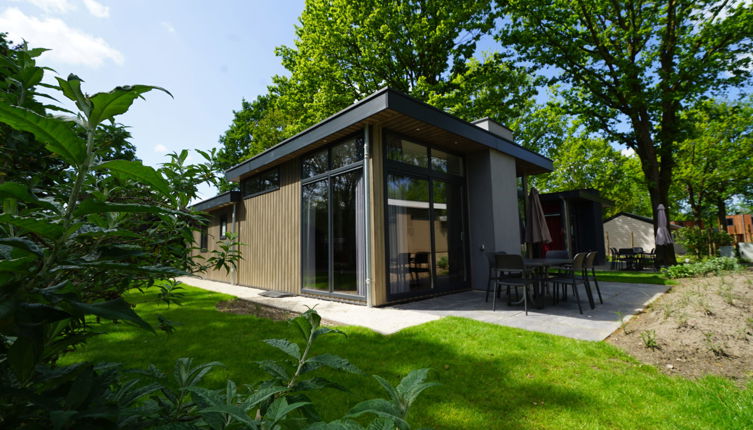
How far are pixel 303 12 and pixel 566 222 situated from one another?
16.3m

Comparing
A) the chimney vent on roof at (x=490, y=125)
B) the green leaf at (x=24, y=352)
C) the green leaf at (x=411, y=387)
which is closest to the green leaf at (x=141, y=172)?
the green leaf at (x=24, y=352)

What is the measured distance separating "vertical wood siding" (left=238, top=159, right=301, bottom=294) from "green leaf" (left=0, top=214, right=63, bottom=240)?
7.31 meters

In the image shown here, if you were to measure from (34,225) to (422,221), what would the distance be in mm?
6329

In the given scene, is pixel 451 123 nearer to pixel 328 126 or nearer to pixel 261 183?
pixel 328 126

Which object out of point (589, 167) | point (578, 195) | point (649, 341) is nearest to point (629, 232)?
point (589, 167)

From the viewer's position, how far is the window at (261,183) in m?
8.77

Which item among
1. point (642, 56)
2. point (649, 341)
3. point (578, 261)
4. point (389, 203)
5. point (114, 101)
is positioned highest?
point (642, 56)

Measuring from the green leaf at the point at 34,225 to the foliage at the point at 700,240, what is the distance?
65.2 ft

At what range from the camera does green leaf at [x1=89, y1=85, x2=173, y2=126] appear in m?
0.55

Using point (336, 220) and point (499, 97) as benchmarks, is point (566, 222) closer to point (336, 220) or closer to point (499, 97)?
point (499, 97)

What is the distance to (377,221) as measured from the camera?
5898mm

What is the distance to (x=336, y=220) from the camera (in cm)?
673

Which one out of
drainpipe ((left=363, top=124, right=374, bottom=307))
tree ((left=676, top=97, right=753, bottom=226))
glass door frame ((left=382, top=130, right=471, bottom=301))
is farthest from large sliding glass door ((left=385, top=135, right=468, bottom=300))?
tree ((left=676, top=97, right=753, bottom=226))

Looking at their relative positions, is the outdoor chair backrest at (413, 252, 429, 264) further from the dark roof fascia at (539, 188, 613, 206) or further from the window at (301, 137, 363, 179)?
the dark roof fascia at (539, 188, 613, 206)
